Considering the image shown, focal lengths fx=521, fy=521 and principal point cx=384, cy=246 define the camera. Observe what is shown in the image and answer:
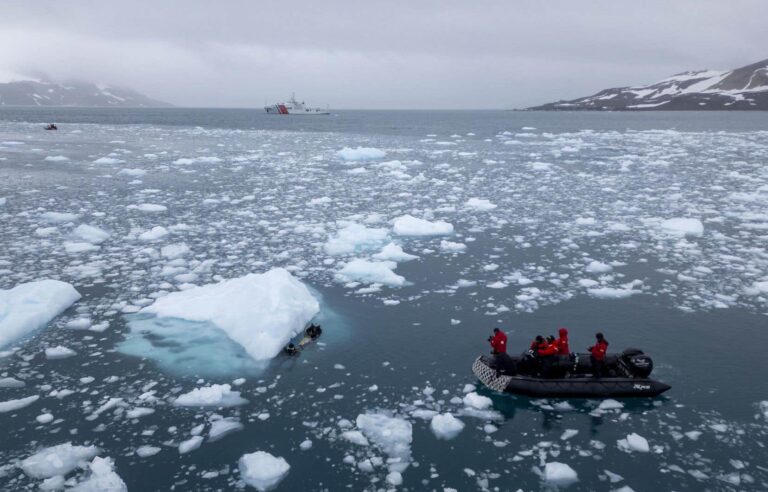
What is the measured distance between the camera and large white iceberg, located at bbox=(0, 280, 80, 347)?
1030cm

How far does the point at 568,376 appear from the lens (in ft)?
29.4

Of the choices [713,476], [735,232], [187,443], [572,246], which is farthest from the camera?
[735,232]

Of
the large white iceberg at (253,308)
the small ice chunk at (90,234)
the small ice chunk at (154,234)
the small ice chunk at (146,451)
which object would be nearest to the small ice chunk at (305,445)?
the small ice chunk at (146,451)

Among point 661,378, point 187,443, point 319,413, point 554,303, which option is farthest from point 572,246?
point 187,443

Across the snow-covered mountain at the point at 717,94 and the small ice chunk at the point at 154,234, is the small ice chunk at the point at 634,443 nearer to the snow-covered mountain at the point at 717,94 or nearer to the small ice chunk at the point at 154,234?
the small ice chunk at the point at 154,234

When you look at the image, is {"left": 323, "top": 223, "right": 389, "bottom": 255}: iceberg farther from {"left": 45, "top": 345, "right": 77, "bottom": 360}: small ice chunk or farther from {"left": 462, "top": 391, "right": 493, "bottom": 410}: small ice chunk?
{"left": 462, "top": 391, "right": 493, "bottom": 410}: small ice chunk

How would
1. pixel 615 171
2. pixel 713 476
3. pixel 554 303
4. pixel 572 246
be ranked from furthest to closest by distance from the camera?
1. pixel 615 171
2. pixel 572 246
3. pixel 554 303
4. pixel 713 476

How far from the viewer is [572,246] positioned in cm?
1631

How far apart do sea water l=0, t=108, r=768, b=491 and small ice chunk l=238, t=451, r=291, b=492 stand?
0.46 feet

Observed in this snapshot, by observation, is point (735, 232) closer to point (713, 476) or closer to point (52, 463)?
point (713, 476)

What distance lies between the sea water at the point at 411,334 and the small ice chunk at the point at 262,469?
14 centimetres

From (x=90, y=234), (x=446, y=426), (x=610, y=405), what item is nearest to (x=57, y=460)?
(x=446, y=426)

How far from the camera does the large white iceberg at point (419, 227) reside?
17.8m

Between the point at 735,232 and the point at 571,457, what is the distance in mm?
14624
